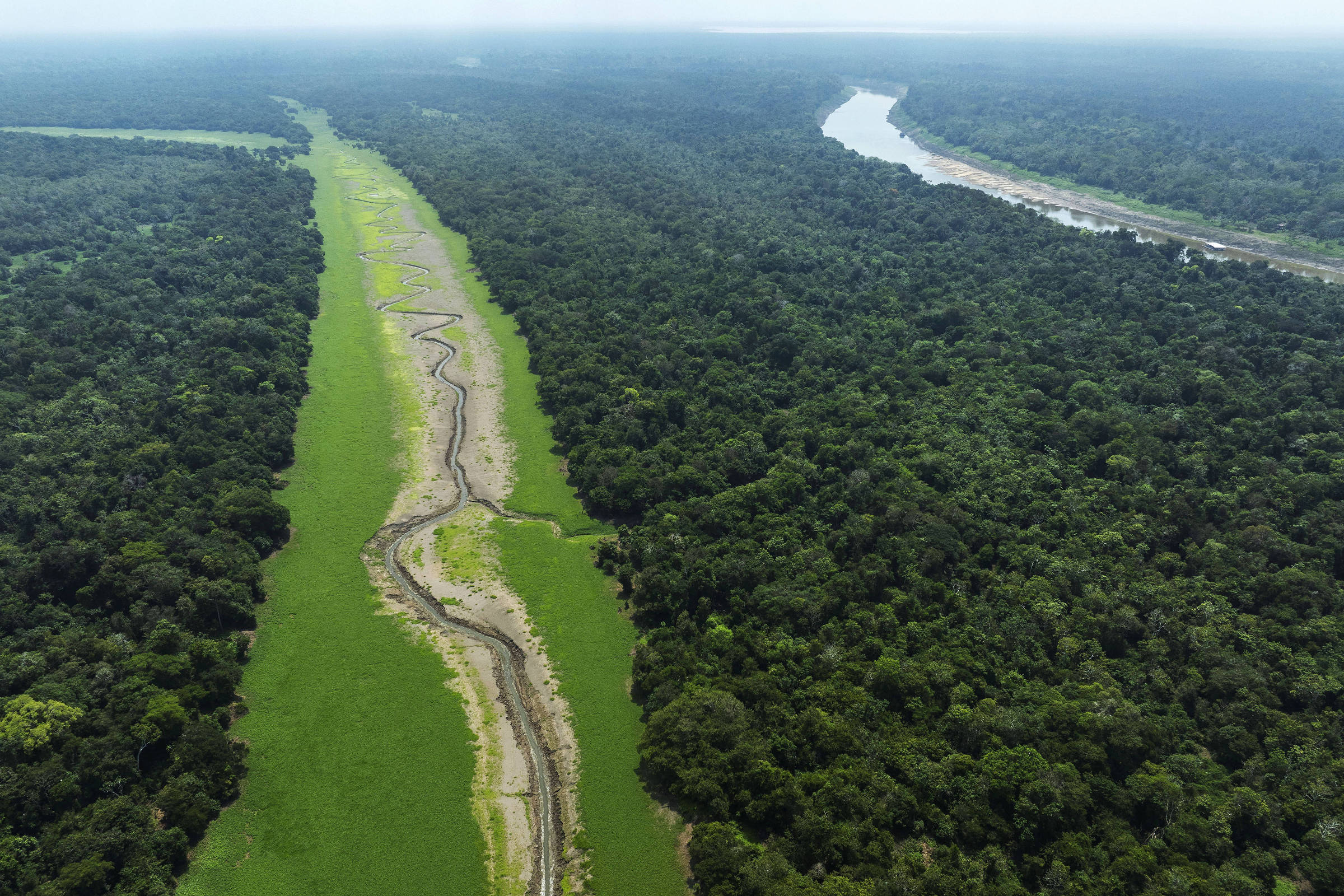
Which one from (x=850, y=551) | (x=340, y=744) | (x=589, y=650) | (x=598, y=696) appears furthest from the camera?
(x=850, y=551)

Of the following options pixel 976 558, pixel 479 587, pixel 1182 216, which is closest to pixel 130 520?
pixel 479 587

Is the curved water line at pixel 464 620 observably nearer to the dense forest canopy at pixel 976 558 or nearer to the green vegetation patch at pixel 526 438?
the green vegetation patch at pixel 526 438

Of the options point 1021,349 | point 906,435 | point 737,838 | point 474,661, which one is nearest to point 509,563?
point 474,661

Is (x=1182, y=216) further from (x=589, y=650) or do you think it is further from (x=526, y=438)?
(x=589, y=650)

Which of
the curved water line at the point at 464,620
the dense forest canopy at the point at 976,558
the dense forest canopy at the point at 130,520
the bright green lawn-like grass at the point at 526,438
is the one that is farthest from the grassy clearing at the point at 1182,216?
the dense forest canopy at the point at 130,520

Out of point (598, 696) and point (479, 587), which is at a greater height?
point (479, 587)

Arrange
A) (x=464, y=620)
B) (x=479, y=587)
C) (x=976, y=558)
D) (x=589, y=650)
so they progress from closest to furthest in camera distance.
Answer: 1. (x=589, y=650)
2. (x=464, y=620)
3. (x=976, y=558)
4. (x=479, y=587)

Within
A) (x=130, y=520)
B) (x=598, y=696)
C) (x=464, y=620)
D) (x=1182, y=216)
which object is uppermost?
(x=1182, y=216)

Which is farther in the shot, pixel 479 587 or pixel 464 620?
pixel 479 587
